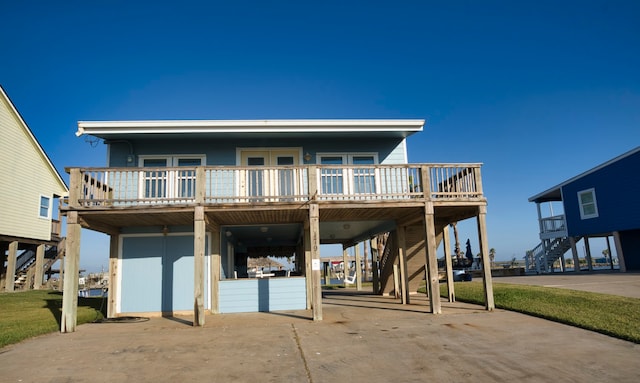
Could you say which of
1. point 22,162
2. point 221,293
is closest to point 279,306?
point 221,293

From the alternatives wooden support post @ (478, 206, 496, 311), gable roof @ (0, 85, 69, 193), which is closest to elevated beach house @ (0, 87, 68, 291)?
gable roof @ (0, 85, 69, 193)

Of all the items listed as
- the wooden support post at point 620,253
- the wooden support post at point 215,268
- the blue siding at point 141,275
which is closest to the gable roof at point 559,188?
the wooden support post at point 620,253

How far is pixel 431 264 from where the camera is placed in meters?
10.5

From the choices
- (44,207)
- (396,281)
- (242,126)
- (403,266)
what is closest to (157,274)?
(242,126)

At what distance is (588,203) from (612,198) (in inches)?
76.2

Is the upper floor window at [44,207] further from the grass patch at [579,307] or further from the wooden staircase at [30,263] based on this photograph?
the grass patch at [579,307]

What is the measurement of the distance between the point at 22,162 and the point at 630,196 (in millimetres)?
31080

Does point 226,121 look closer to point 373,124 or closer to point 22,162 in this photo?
point 373,124

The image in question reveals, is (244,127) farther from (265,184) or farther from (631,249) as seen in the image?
(631,249)

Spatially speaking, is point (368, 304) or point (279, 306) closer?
point (279, 306)

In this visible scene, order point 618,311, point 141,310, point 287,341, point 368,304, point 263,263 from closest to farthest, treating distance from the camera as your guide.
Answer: point 287,341 → point 618,311 → point 141,310 → point 368,304 → point 263,263

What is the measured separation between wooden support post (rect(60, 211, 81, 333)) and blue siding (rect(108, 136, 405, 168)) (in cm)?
351

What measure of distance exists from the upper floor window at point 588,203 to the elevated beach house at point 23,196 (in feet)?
101

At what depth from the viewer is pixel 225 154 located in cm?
1341
